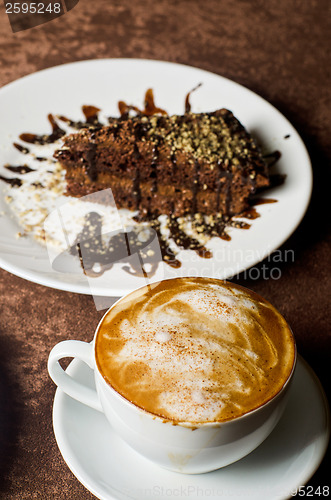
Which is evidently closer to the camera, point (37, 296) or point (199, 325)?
point (199, 325)

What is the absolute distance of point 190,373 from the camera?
618 mm

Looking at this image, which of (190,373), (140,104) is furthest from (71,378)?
(140,104)

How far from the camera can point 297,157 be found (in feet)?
4.31

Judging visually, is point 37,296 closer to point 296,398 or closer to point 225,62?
point 296,398

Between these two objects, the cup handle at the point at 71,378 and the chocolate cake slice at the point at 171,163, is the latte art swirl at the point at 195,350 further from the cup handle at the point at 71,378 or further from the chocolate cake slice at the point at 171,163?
the chocolate cake slice at the point at 171,163

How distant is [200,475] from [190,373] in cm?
15

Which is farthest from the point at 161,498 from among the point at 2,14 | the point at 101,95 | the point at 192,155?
the point at 2,14

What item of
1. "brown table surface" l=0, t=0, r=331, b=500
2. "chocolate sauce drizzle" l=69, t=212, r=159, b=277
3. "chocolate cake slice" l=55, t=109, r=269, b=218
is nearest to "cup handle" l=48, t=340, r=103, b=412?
"brown table surface" l=0, t=0, r=331, b=500

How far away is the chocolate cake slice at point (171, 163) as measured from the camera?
1296 mm

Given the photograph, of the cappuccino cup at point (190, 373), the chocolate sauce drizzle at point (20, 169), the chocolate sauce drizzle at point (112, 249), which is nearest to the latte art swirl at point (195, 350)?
the cappuccino cup at point (190, 373)

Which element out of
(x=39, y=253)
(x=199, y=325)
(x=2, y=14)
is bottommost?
(x=39, y=253)

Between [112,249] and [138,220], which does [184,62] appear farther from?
[112,249]

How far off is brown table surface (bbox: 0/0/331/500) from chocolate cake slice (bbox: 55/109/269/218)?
20cm

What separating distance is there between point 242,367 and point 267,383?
3 centimetres
